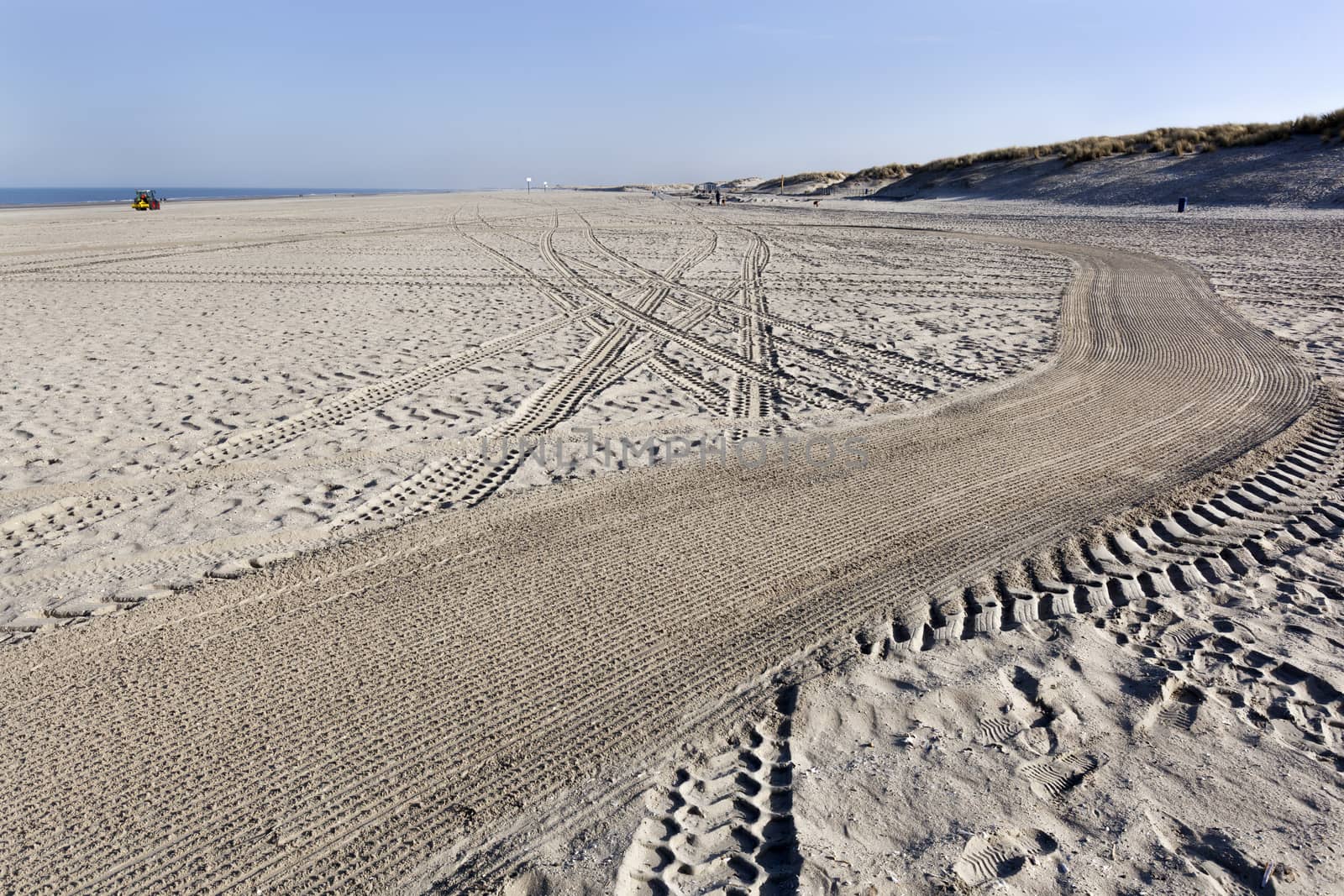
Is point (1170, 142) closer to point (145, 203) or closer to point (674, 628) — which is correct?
point (674, 628)

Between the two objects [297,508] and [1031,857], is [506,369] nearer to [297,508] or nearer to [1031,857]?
[297,508]

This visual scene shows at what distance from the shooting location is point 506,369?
866 centimetres

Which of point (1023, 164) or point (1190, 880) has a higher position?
point (1023, 164)

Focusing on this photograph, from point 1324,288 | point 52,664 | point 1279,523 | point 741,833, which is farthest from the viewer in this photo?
point 1324,288

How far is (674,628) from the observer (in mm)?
3848

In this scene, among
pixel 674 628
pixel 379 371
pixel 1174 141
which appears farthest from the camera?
pixel 1174 141

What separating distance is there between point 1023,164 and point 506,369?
132 ft

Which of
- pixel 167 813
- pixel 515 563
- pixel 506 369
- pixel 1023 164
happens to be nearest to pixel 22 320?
pixel 506 369

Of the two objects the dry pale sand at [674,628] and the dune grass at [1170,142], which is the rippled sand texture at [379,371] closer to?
the dry pale sand at [674,628]

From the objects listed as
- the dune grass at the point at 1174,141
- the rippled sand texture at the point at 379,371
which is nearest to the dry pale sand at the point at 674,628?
the rippled sand texture at the point at 379,371

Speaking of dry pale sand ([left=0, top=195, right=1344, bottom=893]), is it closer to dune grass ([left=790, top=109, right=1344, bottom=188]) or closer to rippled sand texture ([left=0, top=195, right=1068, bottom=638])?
rippled sand texture ([left=0, top=195, right=1068, bottom=638])

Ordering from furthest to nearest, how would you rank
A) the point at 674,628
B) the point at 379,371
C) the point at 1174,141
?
1. the point at 1174,141
2. the point at 379,371
3. the point at 674,628

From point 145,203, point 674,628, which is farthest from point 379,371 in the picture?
point 145,203

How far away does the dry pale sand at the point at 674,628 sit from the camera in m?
2.68
